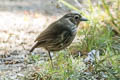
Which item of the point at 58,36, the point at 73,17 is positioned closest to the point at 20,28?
the point at 73,17

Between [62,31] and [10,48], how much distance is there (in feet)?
5.23

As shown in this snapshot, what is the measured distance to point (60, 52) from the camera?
573cm

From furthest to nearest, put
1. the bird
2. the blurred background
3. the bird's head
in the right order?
the bird's head, the bird, the blurred background

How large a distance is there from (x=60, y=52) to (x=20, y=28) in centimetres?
266

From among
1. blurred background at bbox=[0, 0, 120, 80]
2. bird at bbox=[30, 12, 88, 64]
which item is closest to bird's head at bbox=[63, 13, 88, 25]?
bird at bbox=[30, 12, 88, 64]

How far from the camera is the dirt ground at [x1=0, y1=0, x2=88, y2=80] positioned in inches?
230

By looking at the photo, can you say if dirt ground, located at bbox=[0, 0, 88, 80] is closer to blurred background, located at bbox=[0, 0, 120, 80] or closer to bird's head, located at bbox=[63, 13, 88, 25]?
blurred background, located at bbox=[0, 0, 120, 80]

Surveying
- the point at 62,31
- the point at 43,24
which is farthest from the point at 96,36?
the point at 43,24

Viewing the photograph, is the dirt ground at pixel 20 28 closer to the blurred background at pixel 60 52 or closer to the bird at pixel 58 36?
the blurred background at pixel 60 52

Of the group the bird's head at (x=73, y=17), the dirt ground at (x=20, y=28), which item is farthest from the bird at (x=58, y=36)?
the dirt ground at (x=20, y=28)

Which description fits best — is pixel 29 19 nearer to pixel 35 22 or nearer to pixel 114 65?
pixel 35 22

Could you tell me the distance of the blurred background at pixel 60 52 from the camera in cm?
485

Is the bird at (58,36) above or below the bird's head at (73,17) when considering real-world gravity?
below

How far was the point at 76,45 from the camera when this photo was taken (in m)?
6.35
